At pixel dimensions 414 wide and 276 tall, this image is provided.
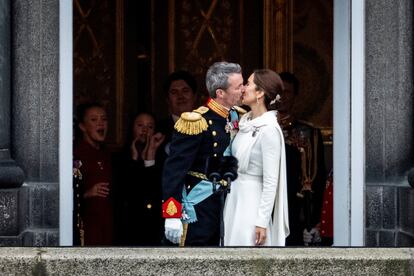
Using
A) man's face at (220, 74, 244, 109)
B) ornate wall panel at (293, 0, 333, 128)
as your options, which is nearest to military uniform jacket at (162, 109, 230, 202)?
man's face at (220, 74, 244, 109)

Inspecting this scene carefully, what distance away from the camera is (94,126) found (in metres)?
11.0

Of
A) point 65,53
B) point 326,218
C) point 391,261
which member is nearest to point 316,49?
point 326,218

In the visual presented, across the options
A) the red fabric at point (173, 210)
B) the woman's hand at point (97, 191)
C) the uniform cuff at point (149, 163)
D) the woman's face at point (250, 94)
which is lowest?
the red fabric at point (173, 210)

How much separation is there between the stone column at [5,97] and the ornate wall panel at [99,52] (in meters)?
3.67

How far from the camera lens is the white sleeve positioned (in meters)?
8.65

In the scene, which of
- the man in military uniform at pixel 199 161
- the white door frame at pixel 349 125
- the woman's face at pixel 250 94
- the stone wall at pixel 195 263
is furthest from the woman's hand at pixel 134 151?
the stone wall at pixel 195 263

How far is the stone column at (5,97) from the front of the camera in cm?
988

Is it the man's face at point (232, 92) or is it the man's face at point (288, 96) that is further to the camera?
the man's face at point (288, 96)

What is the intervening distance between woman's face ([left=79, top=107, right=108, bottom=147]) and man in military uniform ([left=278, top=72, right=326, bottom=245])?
55.3 inches

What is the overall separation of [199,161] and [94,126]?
7.29ft

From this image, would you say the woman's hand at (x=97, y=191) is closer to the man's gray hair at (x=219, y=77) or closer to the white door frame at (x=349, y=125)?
the white door frame at (x=349, y=125)

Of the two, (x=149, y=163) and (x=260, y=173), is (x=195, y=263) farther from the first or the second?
(x=149, y=163)

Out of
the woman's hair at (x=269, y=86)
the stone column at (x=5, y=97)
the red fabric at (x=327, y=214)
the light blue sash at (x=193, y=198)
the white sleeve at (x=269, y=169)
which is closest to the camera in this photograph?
the white sleeve at (x=269, y=169)

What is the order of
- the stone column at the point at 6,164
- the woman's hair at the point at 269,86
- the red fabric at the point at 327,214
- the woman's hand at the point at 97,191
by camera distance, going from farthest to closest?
the red fabric at the point at 327,214
the woman's hand at the point at 97,191
the stone column at the point at 6,164
the woman's hair at the point at 269,86
